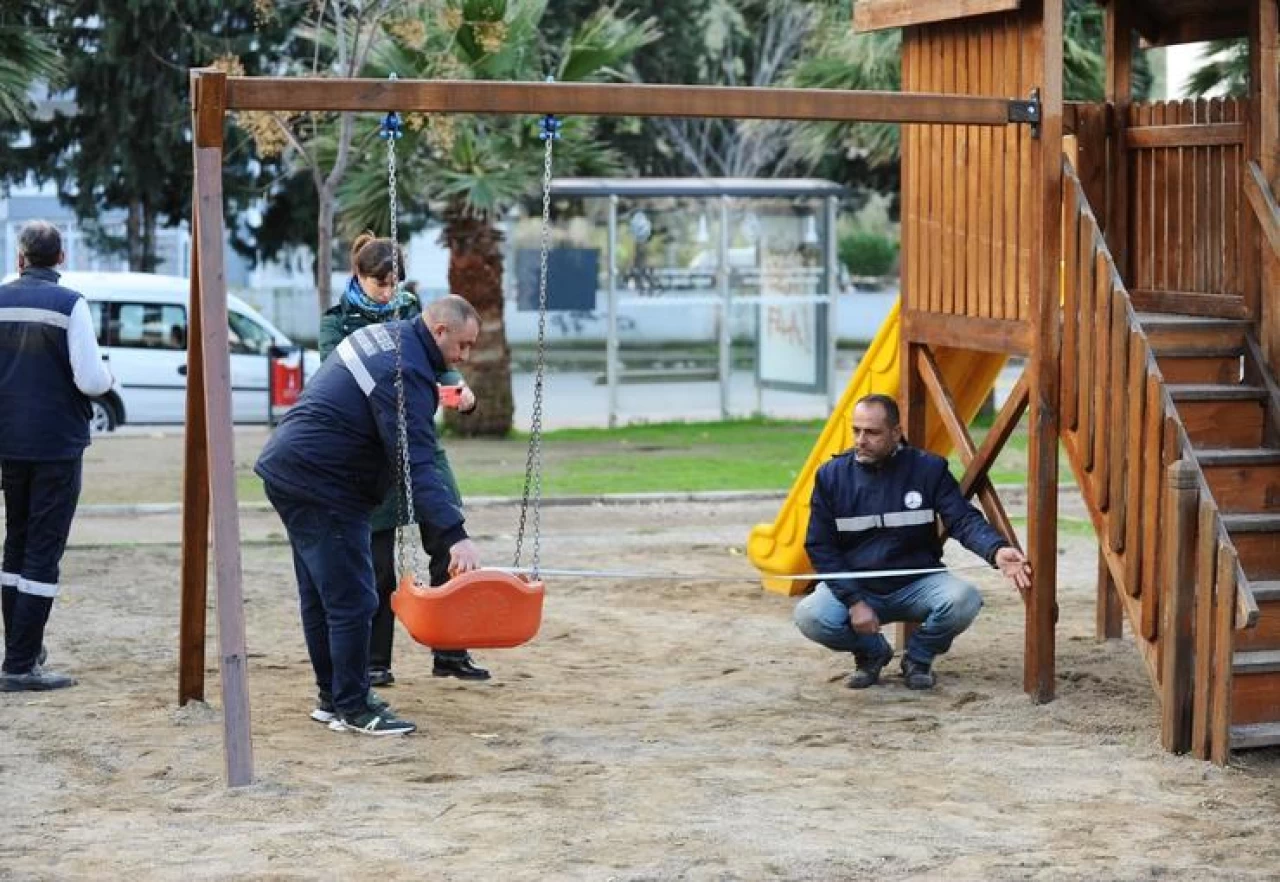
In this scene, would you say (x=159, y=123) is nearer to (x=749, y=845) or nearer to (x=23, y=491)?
(x=23, y=491)

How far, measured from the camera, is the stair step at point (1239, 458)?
8578 mm

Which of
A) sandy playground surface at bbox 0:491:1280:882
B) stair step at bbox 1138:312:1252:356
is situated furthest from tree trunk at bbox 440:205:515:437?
stair step at bbox 1138:312:1252:356

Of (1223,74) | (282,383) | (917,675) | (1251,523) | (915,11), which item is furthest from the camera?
(282,383)

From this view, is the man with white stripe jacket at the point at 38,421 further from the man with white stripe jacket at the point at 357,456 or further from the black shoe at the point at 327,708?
the black shoe at the point at 327,708

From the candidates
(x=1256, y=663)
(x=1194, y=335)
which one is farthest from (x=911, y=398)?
→ (x=1256, y=663)

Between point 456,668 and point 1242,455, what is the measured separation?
3.46 meters

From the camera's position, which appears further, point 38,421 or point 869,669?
point 869,669

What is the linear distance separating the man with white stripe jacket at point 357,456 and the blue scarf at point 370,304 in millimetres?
788

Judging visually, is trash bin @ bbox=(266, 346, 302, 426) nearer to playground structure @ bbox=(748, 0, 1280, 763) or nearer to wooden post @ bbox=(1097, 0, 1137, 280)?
playground structure @ bbox=(748, 0, 1280, 763)

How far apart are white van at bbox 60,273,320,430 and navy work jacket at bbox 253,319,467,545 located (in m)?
14.2

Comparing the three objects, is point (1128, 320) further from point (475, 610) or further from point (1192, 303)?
point (475, 610)

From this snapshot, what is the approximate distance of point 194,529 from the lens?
28.0 ft

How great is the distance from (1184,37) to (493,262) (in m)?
11.4

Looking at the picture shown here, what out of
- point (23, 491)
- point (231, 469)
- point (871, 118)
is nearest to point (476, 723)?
point (231, 469)
